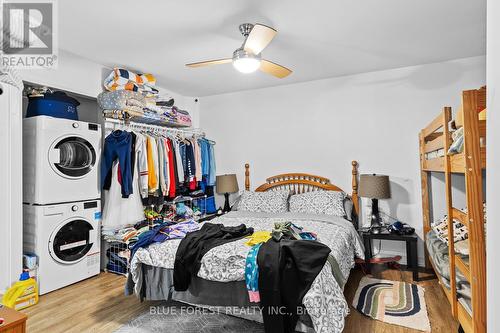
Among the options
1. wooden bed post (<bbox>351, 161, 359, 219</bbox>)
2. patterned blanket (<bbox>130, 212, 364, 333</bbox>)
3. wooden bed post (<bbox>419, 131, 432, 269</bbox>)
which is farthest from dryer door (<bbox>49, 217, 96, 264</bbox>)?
wooden bed post (<bbox>419, 131, 432, 269</bbox>)

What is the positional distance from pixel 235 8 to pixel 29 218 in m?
2.81

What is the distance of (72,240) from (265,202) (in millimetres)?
2311

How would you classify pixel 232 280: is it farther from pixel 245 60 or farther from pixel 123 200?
pixel 123 200

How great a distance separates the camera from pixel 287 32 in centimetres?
266

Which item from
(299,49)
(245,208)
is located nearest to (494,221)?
(299,49)

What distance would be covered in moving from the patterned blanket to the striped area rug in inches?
13.1

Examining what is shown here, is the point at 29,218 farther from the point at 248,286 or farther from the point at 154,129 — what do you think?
the point at 248,286

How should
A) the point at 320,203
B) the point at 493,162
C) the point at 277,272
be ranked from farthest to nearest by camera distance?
the point at 320,203 → the point at 277,272 → the point at 493,162

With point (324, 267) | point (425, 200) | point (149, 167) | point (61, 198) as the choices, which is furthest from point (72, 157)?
point (425, 200)

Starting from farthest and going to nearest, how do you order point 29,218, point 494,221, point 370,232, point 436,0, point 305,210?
1. point 305,210
2. point 370,232
3. point 29,218
4. point 436,0
5. point 494,221

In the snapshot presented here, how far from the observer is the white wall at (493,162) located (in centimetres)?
61

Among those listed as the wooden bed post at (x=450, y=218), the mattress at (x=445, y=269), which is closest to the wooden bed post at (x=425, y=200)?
the mattress at (x=445, y=269)

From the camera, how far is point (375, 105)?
379 centimetres

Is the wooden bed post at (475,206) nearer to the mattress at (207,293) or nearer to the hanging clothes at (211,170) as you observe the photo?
the mattress at (207,293)
